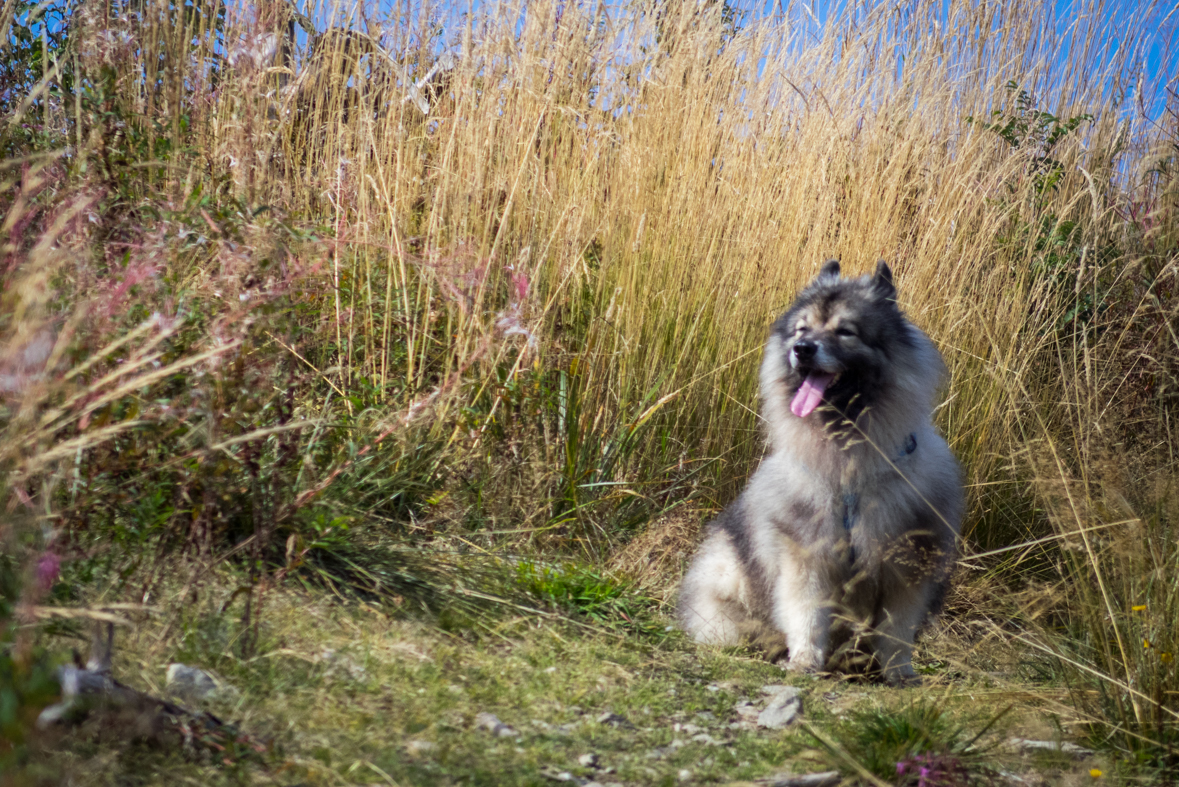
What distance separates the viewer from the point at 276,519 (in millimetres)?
2250

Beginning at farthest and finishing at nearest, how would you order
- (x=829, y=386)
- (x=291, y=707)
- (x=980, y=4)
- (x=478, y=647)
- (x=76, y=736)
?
(x=980, y=4) → (x=829, y=386) → (x=478, y=647) → (x=291, y=707) → (x=76, y=736)

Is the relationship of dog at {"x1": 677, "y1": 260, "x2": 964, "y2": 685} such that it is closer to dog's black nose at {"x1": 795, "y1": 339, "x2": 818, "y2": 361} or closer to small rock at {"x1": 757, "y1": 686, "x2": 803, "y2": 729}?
dog's black nose at {"x1": 795, "y1": 339, "x2": 818, "y2": 361}

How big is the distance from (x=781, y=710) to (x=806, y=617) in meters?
0.66

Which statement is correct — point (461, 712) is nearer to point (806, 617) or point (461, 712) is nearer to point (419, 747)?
point (419, 747)

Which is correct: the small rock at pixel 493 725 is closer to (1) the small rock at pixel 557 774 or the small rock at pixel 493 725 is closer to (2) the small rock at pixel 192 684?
(1) the small rock at pixel 557 774

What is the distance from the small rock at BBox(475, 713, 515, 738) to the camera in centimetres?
212

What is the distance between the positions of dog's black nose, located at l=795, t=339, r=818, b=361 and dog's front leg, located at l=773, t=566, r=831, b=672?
712 millimetres

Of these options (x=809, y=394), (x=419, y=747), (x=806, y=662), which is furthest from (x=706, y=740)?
(x=809, y=394)

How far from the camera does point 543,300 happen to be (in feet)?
13.4

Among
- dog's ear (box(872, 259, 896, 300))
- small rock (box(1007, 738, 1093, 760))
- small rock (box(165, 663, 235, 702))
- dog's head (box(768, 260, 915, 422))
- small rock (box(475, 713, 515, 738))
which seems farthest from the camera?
dog's ear (box(872, 259, 896, 300))

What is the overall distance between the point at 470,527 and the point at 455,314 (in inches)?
35.1

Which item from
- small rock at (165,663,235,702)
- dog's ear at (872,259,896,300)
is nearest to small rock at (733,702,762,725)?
small rock at (165,663,235,702)

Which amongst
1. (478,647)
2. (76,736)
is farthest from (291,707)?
(478,647)

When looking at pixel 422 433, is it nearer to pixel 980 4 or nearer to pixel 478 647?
pixel 478 647
